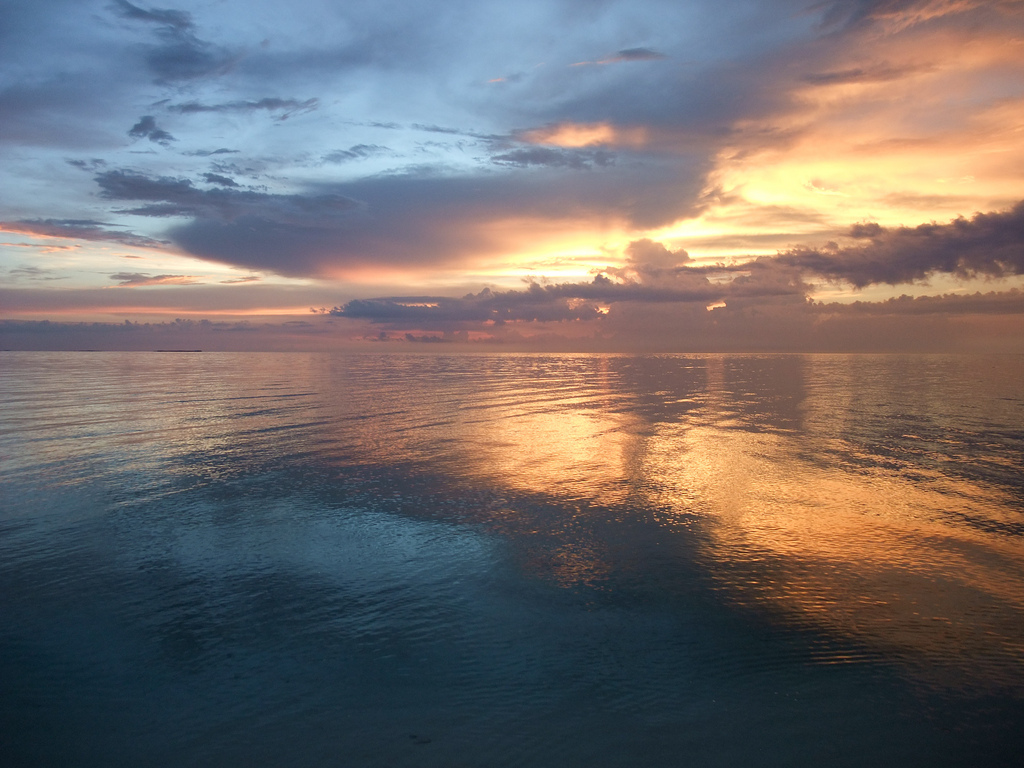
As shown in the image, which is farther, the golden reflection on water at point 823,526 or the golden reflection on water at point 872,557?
the golden reflection on water at point 823,526

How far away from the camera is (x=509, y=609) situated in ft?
37.9

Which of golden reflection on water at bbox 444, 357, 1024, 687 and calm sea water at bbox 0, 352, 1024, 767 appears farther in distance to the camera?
golden reflection on water at bbox 444, 357, 1024, 687

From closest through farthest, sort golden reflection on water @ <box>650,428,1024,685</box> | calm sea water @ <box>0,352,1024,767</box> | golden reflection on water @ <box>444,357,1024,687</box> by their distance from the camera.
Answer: calm sea water @ <box>0,352,1024,767</box>, golden reflection on water @ <box>650,428,1024,685</box>, golden reflection on water @ <box>444,357,1024,687</box>

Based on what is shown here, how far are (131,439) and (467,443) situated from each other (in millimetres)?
16581

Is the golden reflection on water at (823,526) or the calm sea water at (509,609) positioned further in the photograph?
the golden reflection on water at (823,526)

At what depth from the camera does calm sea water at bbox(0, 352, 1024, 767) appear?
315 inches

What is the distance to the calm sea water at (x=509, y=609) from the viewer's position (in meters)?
7.99

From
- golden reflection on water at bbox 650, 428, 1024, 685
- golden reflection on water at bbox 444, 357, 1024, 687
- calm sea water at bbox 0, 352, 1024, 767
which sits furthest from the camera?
golden reflection on water at bbox 444, 357, 1024, 687

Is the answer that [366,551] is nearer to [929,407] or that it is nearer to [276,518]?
[276,518]

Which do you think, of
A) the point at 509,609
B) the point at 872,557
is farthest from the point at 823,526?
the point at 509,609

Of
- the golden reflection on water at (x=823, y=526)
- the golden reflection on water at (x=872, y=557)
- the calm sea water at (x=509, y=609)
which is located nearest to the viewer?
the calm sea water at (x=509, y=609)

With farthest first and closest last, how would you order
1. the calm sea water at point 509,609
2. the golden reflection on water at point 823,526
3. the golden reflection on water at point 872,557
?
the golden reflection on water at point 823,526 < the golden reflection on water at point 872,557 < the calm sea water at point 509,609

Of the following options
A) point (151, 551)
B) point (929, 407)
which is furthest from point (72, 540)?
point (929, 407)

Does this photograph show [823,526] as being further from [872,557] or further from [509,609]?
[509,609]
